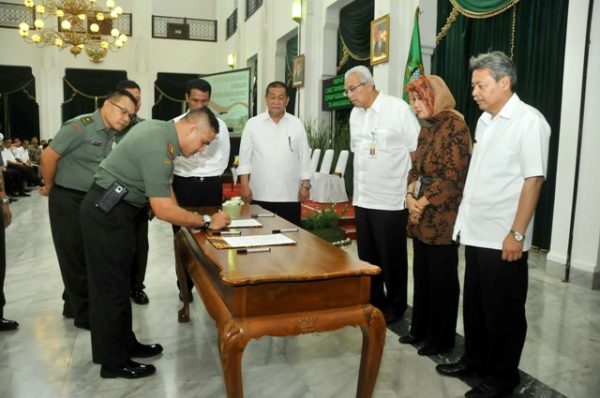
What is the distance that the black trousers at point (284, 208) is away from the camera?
3.61 meters

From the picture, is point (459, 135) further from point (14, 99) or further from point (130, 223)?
point (14, 99)

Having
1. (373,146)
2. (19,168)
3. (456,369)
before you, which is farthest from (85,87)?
(456,369)

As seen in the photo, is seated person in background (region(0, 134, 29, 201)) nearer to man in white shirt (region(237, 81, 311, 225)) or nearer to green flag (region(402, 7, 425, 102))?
green flag (region(402, 7, 425, 102))

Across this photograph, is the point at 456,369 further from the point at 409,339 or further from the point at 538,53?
the point at 538,53

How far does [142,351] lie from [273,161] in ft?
4.92

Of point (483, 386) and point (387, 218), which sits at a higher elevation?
point (387, 218)

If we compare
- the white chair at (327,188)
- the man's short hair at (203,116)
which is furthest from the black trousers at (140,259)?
the white chair at (327,188)

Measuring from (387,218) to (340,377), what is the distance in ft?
3.32

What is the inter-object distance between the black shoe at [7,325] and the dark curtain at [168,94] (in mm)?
12579

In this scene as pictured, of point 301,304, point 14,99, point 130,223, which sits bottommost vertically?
point 301,304

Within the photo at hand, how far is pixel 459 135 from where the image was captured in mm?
2484

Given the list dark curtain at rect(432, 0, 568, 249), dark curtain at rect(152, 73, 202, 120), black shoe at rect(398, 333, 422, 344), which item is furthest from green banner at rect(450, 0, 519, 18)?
dark curtain at rect(152, 73, 202, 120)

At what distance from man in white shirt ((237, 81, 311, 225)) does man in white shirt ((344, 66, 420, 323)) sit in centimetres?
58

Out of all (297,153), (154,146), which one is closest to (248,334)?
(154,146)
